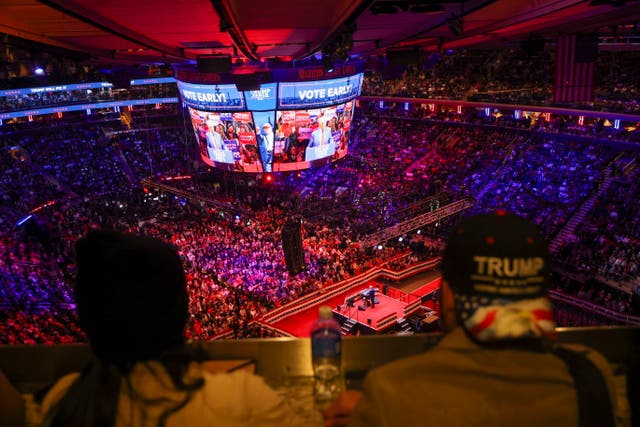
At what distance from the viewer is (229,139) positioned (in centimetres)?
1695

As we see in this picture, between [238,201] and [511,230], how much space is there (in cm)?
2186

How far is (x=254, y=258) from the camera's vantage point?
16.1 m

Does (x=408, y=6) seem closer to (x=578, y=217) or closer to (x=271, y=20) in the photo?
(x=271, y=20)

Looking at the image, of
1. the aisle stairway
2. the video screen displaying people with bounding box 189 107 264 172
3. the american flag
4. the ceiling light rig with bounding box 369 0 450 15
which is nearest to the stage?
the video screen displaying people with bounding box 189 107 264 172

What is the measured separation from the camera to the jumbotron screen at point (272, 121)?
51.5 feet

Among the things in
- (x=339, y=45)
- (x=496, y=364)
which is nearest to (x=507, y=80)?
(x=339, y=45)

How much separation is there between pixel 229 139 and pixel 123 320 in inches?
635

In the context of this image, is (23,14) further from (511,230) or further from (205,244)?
(205,244)

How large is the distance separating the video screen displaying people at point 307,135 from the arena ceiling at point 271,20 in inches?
267

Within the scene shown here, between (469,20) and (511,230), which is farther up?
(469,20)

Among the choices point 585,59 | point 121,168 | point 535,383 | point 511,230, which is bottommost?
point 121,168

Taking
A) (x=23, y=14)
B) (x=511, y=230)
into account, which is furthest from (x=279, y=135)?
(x=511, y=230)

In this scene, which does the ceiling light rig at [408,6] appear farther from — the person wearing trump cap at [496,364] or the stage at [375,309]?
the stage at [375,309]

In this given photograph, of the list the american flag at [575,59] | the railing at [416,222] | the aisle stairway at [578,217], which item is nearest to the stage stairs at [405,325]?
the railing at [416,222]
